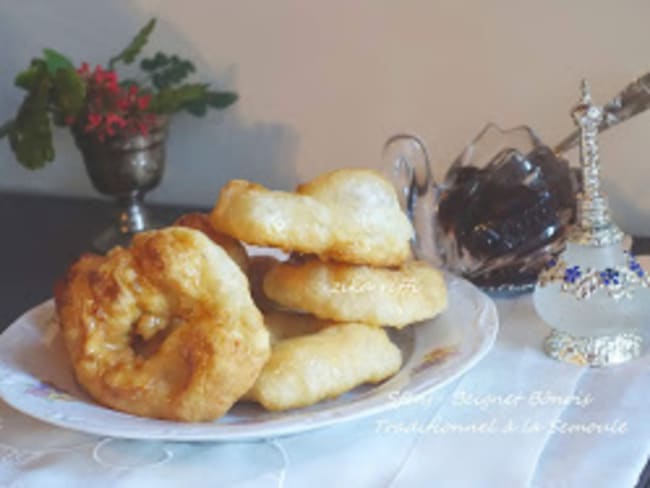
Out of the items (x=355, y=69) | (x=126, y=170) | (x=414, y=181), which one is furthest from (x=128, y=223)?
(x=414, y=181)

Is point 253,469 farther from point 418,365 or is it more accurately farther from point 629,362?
point 629,362

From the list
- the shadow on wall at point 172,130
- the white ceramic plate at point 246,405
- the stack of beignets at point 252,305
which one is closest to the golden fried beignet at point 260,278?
the stack of beignets at point 252,305

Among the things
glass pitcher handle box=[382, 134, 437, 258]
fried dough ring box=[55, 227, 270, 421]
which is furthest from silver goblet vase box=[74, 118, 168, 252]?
fried dough ring box=[55, 227, 270, 421]

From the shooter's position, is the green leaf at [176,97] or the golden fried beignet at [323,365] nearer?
the golden fried beignet at [323,365]

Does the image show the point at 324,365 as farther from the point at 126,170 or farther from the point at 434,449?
the point at 126,170

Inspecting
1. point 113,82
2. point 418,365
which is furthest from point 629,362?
point 113,82

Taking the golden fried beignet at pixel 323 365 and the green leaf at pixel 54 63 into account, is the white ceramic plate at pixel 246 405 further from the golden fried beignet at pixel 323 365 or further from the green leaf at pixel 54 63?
the green leaf at pixel 54 63
